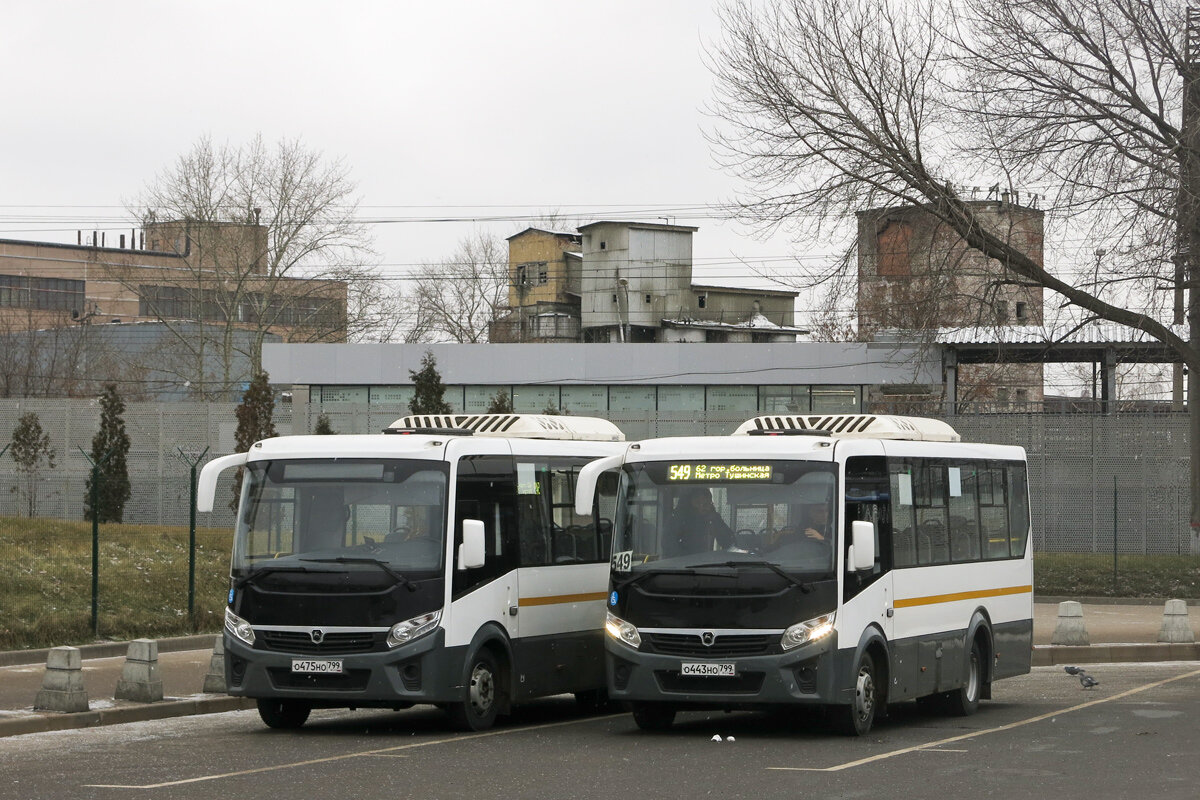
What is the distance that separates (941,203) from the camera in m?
29.9

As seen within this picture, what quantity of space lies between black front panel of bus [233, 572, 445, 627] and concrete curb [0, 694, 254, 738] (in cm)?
201

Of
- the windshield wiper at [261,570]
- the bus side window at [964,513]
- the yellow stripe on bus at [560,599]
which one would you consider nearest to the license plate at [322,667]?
the windshield wiper at [261,570]

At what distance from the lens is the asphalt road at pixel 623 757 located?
10.1 m

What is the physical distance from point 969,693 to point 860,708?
2896 millimetres

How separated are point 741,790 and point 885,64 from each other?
21.7 m

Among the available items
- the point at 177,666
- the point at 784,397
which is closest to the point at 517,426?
the point at 177,666

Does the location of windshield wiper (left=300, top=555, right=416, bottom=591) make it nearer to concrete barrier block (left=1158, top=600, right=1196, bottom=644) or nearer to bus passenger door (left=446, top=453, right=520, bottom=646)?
bus passenger door (left=446, top=453, right=520, bottom=646)

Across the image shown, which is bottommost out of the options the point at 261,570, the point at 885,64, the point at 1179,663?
the point at 1179,663

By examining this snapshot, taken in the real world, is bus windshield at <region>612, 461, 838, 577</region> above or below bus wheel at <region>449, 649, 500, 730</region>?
above

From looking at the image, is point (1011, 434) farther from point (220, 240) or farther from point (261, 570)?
point (220, 240)

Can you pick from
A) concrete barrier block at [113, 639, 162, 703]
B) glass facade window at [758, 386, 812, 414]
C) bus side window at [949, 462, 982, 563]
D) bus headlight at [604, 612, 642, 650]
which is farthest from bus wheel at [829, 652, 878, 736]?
glass facade window at [758, 386, 812, 414]

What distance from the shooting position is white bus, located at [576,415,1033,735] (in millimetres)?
12695

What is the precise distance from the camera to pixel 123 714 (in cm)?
1440

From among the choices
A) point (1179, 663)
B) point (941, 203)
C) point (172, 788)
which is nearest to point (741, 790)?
point (172, 788)
